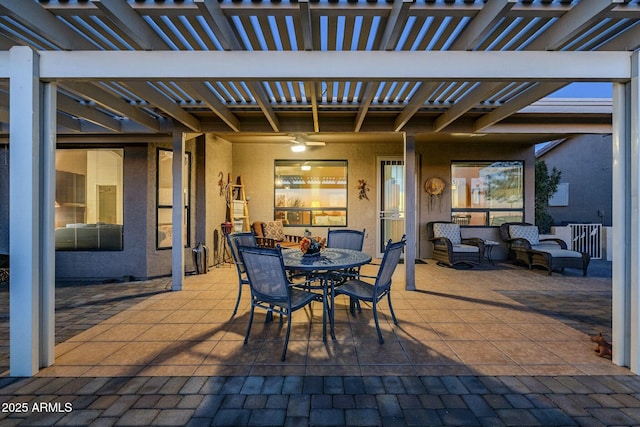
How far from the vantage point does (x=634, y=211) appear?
7.70 feet

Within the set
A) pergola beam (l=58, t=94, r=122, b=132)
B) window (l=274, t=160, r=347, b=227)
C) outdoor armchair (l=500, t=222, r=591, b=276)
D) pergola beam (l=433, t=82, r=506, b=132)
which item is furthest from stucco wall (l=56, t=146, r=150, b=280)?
outdoor armchair (l=500, t=222, r=591, b=276)

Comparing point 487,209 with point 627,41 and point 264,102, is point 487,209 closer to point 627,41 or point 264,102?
point 627,41

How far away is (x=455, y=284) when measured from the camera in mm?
4934

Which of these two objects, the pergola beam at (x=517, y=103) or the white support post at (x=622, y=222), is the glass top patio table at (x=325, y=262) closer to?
the white support post at (x=622, y=222)

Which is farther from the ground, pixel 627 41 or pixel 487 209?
pixel 627 41

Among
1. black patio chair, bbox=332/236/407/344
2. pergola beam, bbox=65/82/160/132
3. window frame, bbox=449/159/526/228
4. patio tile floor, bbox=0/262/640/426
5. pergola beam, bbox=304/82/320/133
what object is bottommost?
patio tile floor, bbox=0/262/640/426

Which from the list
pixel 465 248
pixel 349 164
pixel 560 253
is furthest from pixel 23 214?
pixel 560 253

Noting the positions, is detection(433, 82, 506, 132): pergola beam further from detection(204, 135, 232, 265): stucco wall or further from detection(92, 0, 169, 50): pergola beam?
detection(204, 135, 232, 265): stucco wall

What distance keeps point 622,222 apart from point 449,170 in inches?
199

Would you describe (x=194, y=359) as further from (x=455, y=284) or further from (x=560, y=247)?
(x=560, y=247)

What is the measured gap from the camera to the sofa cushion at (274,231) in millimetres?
6468

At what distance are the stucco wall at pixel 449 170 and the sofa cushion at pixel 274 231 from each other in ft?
10.9

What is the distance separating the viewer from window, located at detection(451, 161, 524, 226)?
728 cm

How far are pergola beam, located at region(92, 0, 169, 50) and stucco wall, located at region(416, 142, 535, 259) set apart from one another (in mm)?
5949
